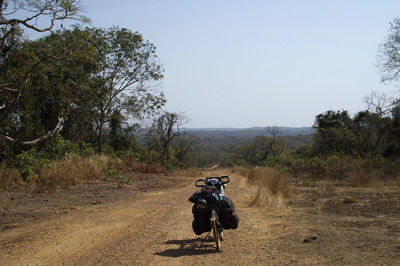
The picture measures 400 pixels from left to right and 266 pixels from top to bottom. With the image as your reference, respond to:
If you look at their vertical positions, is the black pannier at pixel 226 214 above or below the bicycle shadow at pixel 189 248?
above

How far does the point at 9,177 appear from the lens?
13516mm

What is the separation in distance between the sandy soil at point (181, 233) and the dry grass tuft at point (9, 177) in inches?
51.1

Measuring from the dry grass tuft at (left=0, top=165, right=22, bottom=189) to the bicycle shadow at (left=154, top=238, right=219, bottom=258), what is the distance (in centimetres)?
884

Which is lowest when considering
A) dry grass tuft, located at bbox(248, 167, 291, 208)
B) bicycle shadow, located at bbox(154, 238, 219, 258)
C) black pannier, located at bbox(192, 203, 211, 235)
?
bicycle shadow, located at bbox(154, 238, 219, 258)

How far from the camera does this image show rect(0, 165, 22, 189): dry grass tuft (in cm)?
1327

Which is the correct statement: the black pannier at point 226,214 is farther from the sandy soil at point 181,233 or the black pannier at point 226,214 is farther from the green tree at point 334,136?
the green tree at point 334,136

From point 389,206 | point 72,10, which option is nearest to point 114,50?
point 72,10

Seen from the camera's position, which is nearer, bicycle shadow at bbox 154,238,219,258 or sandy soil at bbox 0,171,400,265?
sandy soil at bbox 0,171,400,265

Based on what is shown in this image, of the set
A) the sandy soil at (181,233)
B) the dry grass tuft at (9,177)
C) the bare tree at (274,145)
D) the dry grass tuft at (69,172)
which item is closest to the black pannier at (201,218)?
the sandy soil at (181,233)

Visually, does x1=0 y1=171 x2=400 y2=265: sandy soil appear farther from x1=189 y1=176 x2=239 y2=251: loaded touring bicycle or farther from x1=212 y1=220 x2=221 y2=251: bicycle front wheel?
x1=189 y1=176 x2=239 y2=251: loaded touring bicycle

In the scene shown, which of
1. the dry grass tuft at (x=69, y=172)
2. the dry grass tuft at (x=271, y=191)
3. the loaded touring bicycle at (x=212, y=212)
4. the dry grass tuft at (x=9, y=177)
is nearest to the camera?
the loaded touring bicycle at (x=212, y=212)

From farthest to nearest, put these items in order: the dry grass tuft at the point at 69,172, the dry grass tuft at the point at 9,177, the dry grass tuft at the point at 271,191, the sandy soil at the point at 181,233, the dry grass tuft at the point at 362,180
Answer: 1. the dry grass tuft at the point at 362,180
2. the dry grass tuft at the point at 69,172
3. the dry grass tuft at the point at 9,177
4. the dry grass tuft at the point at 271,191
5. the sandy soil at the point at 181,233

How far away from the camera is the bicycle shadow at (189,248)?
20.2 ft

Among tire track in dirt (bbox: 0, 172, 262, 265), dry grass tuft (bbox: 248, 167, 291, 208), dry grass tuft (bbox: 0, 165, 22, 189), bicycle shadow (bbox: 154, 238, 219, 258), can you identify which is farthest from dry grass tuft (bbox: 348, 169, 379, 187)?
dry grass tuft (bbox: 0, 165, 22, 189)
